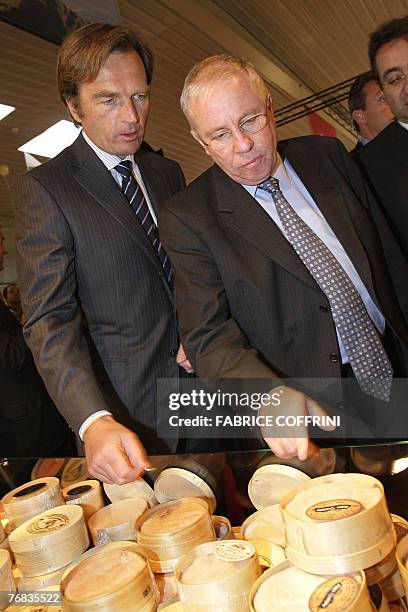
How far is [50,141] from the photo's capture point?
404 cm

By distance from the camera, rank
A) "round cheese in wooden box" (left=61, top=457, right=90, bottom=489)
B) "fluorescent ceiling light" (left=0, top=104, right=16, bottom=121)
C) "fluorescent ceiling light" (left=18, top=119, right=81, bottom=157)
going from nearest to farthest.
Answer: "round cheese in wooden box" (left=61, top=457, right=90, bottom=489) → "fluorescent ceiling light" (left=18, top=119, right=81, bottom=157) → "fluorescent ceiling light" (left=0, top=104, right=16, bottom=121)

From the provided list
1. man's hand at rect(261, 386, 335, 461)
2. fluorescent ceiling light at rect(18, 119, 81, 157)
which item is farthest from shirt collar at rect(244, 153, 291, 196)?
fluorescent ceiling light at rect(18, 119, 81, 157)

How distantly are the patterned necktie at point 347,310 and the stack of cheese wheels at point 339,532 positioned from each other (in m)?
0.73

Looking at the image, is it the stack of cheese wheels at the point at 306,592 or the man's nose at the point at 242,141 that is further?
the man's nose at the point at 242,141

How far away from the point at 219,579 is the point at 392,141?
6.19ft

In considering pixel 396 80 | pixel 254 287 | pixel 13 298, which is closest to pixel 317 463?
pixel 254 287

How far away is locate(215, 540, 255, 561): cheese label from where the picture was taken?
0.81 metres

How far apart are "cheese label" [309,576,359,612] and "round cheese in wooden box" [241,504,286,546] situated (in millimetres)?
194

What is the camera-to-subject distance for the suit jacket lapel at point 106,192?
1650mm

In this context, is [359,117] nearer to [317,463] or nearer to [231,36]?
[231,36]

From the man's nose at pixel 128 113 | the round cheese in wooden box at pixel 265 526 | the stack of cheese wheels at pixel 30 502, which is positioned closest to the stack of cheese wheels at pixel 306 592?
the round cheese in wooden box at pixel 265 526

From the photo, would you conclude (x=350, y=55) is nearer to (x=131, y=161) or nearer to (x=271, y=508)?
(x=131, y=161)

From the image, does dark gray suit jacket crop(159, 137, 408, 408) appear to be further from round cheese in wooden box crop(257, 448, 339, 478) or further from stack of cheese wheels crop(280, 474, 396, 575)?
stack of cheese wheels crop(280, 474, 396, 575)

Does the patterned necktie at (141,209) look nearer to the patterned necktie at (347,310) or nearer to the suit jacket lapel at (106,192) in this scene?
the suit jacket lapel at (106,192)
